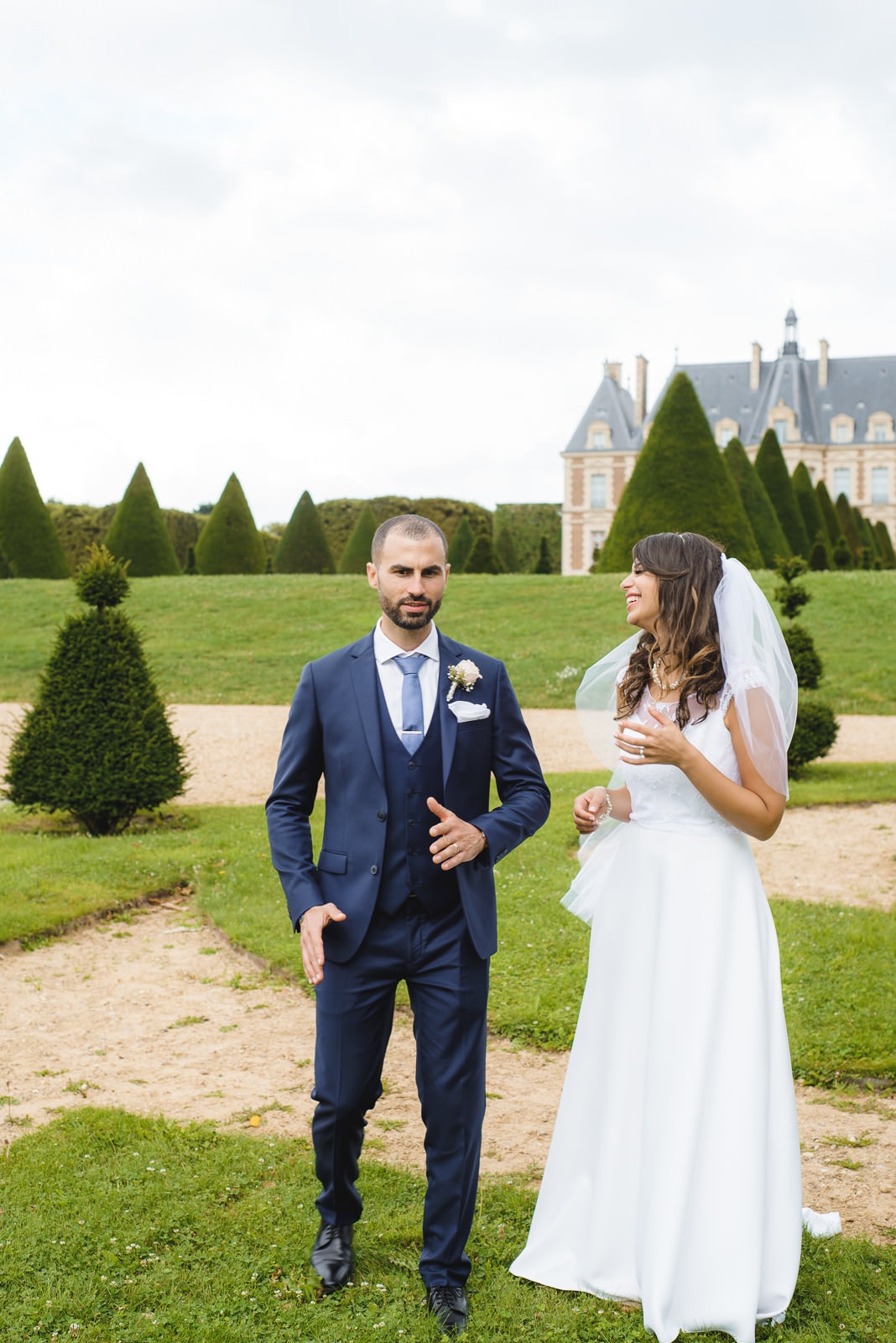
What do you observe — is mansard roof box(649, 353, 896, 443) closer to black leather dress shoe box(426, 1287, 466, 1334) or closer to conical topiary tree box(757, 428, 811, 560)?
conical topiary tree box(757, 428, 811, 560)

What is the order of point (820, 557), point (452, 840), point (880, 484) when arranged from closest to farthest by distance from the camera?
1. point (452, 840)
2. point (820, 557)
3. point (880, 484)

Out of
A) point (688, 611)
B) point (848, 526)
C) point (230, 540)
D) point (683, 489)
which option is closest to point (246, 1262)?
point (688, 611)

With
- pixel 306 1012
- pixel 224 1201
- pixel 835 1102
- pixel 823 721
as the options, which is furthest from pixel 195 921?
pixel 823 721

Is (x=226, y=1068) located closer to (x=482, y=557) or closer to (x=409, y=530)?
(x=409, y=530)

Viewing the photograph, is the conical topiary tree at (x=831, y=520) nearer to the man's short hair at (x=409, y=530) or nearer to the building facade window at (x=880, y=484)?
the building facade window at (x=880, y=484)

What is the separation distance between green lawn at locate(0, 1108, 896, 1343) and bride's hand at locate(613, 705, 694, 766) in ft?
Result: 4.52

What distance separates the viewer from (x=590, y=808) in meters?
2.94

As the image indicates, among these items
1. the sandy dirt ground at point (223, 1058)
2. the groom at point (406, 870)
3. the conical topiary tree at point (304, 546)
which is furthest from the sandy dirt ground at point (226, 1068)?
the conical topiary tree at point (304, 546)

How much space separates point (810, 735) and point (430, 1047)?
9388mm

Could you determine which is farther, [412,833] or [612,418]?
[612,418]

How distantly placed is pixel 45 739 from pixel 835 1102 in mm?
6478

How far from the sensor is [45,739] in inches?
343

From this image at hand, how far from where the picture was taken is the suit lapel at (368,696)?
106 inches

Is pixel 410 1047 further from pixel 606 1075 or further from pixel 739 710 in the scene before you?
pixel 739 710
